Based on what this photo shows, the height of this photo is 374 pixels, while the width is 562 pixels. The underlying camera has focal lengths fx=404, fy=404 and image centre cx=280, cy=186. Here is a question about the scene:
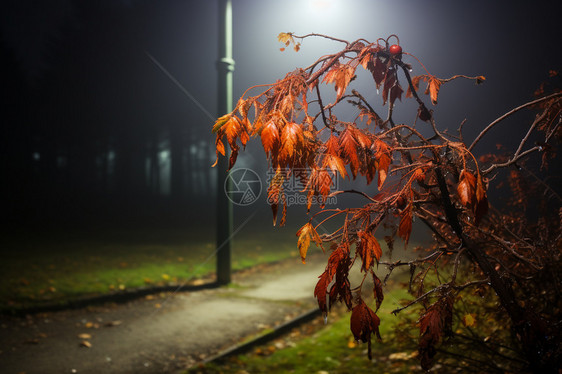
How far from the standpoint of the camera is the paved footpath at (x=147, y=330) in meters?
4.64

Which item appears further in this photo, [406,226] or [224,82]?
[224,82]

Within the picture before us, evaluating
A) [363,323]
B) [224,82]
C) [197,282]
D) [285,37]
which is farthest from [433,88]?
[197,282]

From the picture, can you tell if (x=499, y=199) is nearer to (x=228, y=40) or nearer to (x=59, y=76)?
(x=228, y=40)

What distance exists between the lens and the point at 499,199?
3.99 metres

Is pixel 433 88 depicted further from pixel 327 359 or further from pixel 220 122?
pixel 327 359

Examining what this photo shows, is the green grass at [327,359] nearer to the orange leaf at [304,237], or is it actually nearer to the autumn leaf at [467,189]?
the orange leaf at [304,237]

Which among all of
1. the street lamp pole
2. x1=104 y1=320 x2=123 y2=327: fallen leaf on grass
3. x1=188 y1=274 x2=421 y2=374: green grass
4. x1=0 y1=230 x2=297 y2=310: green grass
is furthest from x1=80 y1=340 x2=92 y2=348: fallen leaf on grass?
the street lamp pole

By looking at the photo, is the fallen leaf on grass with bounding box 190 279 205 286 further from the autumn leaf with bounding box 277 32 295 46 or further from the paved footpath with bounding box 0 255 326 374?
the autumn leaf with bounding box 277 32 295 46

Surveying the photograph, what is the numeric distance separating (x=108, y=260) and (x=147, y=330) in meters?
5.12

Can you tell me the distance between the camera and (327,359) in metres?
4.72

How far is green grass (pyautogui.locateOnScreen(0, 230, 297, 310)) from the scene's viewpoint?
7336 millimetres

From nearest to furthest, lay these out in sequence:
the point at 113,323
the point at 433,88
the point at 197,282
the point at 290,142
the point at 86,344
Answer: the point at 290,142
the point at 433,88
the point at 86,344
the point at 113,323
the point at 197,282

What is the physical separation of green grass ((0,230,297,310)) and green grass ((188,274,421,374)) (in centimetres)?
353

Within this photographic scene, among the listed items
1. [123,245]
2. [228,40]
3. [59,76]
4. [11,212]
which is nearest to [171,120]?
[59,76]
